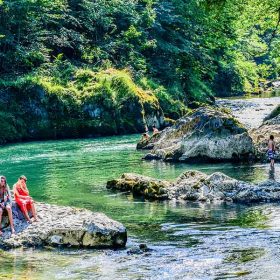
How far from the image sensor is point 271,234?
600 inches

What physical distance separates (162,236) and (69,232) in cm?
239

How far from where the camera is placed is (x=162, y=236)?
1594cm

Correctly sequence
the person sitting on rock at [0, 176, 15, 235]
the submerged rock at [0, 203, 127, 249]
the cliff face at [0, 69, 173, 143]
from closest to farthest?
1. the submerged rock at [0, 203, 127, 249]
2. the person sitting on rock at [0, 176, 15, 235]
3. the cliff face at [0, 69, 173, 143]

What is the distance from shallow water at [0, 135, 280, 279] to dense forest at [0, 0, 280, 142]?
622 inches

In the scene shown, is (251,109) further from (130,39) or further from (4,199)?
(4,199)

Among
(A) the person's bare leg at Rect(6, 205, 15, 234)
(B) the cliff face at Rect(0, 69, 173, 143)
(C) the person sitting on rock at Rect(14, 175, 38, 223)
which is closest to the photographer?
(A) the person's bare leg at Rect(6, 205, 15, 234)

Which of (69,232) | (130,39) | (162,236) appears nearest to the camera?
(69,232)

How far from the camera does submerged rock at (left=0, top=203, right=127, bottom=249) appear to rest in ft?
49.2

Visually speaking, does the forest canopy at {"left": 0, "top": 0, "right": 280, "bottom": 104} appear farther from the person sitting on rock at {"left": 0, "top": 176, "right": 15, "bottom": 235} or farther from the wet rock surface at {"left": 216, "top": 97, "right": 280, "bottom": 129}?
the person sitting on rock at {"left": 0, "top": 176, "right": 15, "bottom": 235}

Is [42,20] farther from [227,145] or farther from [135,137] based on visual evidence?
[227,145]

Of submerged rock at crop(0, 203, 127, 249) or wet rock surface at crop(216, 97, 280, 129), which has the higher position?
wet rock surface at crop(216, 97, 280, 129)

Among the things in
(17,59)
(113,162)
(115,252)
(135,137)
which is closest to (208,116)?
(113,162)

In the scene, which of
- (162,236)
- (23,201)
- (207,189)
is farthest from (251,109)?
(23,201)

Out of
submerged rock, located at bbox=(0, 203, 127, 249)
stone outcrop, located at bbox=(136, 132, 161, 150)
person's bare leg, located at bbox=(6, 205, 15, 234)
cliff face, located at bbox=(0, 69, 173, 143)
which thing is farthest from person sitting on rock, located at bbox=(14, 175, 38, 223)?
cliff face, located at bbox=(0, 69, 173, 143)
